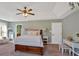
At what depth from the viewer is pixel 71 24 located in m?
3.53

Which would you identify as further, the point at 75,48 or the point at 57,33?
the point at 57,33

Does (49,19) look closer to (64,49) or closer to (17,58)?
(64,49)

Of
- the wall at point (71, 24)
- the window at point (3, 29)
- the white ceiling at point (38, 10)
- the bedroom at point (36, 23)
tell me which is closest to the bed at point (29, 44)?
the bedroom at point (36, 23)

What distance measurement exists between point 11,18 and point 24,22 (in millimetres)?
288

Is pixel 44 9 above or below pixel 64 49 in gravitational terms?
above

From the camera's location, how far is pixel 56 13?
3.53 meters

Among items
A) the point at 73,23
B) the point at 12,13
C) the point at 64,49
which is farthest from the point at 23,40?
the point at 73,23

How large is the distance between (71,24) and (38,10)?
30.1 inches

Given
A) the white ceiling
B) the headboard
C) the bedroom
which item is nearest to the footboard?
the bedroom

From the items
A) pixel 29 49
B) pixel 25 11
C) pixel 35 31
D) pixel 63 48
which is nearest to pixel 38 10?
pixel 25 11

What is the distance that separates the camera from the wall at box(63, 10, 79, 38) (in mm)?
3443

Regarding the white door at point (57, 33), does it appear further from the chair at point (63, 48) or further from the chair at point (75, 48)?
the chair at point (75, 48)

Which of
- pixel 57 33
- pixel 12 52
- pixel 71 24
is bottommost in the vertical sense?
pixel 12 52

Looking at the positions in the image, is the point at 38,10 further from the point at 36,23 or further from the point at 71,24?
the point at 71,24
